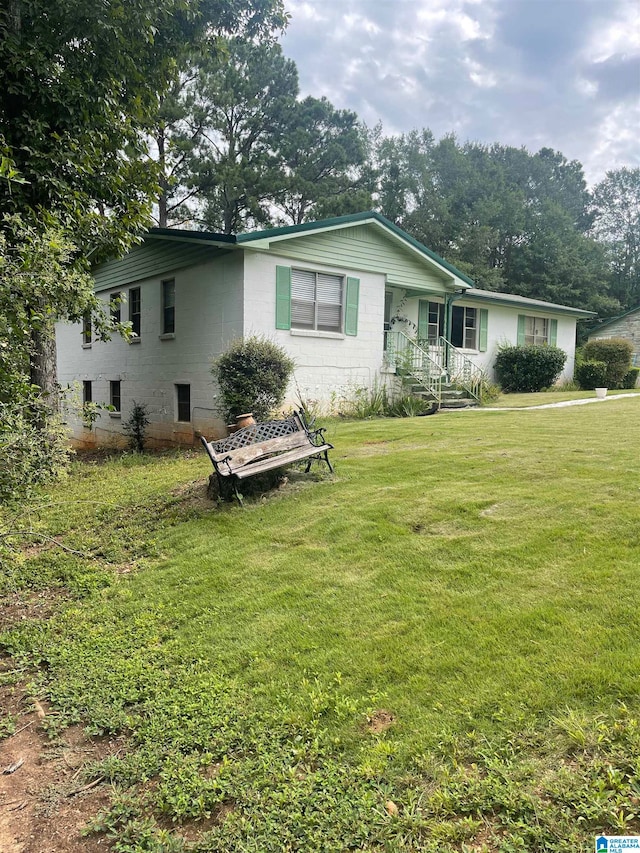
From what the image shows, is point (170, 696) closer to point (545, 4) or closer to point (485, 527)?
point (485, 527)

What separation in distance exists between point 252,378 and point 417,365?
6540 millimetres

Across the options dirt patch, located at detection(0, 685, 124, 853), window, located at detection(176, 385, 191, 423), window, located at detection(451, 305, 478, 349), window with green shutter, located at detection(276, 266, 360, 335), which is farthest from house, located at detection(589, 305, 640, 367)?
dirt patch, located at detection(0, 685, 124, 853)

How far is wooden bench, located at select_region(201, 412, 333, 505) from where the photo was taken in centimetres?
601

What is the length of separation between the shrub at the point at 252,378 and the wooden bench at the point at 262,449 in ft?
9.84

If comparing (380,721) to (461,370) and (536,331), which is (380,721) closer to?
(461,370)

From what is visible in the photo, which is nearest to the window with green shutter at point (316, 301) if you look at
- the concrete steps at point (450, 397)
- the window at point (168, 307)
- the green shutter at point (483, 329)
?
the concrete steps at point (450, 397)

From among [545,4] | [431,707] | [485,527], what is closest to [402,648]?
[431,707]

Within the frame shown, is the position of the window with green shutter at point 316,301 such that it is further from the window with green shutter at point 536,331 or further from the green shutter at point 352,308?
the window with green shutter at point 536,331

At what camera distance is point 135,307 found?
15711 millimetres

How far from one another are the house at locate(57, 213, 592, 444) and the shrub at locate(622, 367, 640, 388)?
754 centimetres

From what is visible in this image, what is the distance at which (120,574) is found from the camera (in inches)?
196

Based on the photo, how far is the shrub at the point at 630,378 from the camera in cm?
Answer: 2130

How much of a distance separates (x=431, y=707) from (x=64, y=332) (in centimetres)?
2012

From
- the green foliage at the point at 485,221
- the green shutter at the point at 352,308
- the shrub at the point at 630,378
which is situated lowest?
the shrub at the point at 630,378
